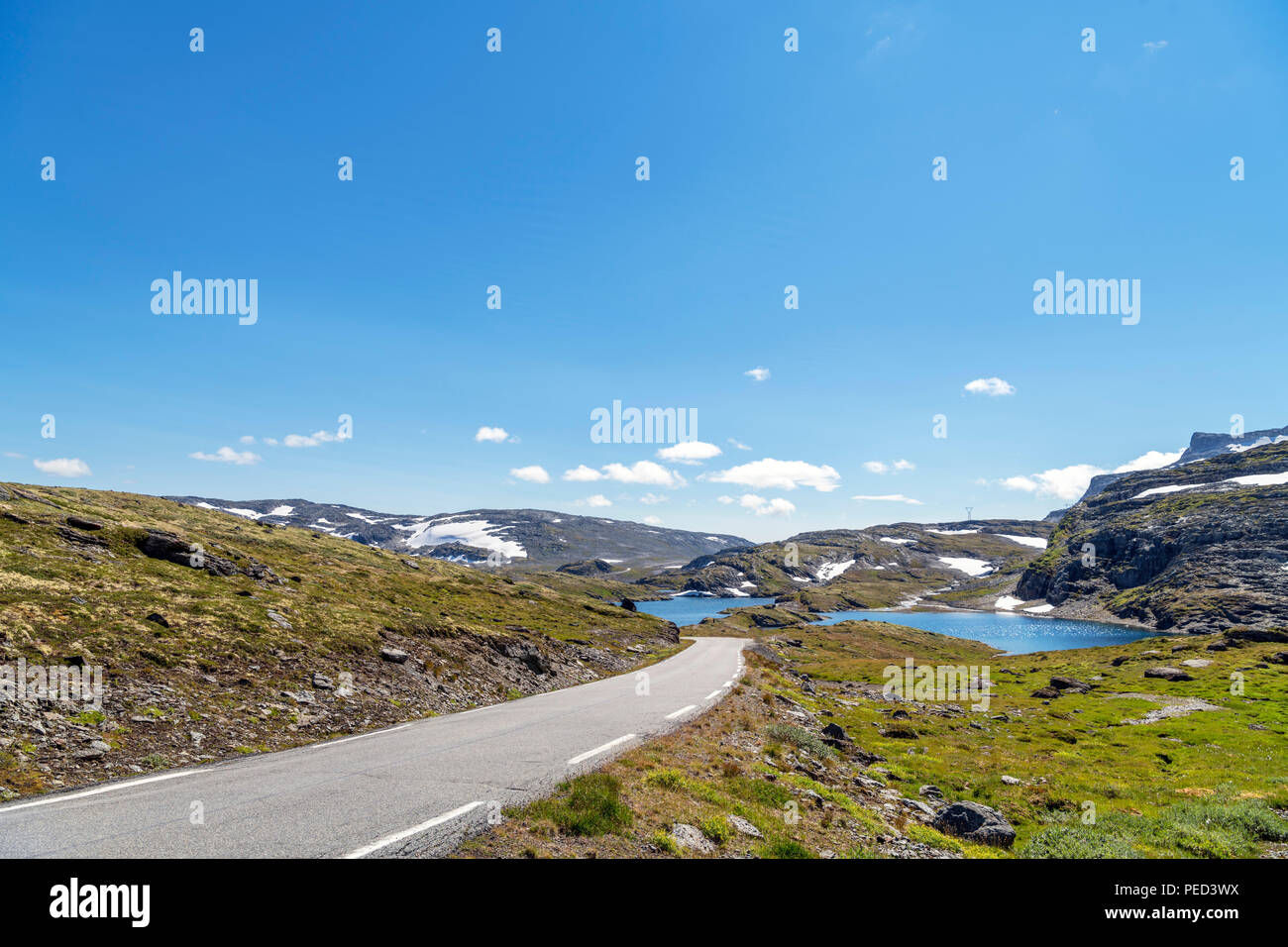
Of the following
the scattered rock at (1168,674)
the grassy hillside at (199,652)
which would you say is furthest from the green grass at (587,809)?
the scattered rock at (1168,674)

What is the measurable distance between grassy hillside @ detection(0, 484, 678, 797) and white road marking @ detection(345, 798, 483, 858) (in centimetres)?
1073

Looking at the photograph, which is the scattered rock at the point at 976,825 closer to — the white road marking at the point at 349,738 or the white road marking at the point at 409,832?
the white road marking at the point at 409,832

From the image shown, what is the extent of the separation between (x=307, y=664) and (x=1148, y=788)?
44.1 m

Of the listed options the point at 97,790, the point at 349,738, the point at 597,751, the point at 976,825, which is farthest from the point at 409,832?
the point at 976,825

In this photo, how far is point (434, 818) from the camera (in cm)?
1095

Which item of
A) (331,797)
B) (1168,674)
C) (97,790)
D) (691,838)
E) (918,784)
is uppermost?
(331,797)

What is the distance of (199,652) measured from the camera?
23.2 metres

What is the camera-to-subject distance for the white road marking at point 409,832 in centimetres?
911

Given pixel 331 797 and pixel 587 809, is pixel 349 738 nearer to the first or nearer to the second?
pixel 331 797

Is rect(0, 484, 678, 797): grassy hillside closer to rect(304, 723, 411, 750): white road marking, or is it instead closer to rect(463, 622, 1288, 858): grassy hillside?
rect(304, 723, 411, 750): white road marking

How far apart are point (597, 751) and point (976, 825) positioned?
1337 centimetres
